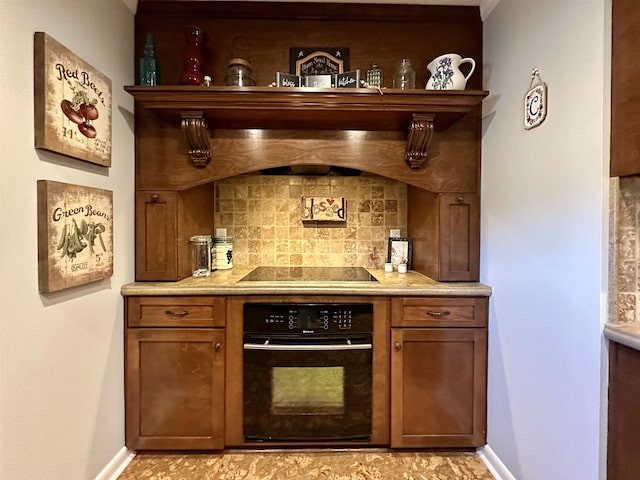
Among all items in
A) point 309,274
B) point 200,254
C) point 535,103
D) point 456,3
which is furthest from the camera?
point 309,274

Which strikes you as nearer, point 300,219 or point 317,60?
point 317,60

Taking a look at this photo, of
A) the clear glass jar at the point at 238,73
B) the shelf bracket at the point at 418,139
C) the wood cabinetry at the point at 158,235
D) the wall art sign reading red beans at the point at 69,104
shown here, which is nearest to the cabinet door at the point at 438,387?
the shelf bracket at the point at 418,139

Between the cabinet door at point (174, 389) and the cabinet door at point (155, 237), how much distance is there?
33cm

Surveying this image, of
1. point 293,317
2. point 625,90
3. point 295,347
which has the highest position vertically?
point 625,90

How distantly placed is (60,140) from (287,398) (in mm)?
1531

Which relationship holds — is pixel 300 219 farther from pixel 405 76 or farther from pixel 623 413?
pixel 623 413

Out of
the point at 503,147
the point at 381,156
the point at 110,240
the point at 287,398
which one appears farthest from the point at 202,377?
the point at 503,147

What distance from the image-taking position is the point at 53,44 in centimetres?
121

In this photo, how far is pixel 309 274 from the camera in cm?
220

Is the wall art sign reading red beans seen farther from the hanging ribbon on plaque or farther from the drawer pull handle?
the hanging ribbon on plaque

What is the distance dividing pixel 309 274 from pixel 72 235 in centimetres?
129

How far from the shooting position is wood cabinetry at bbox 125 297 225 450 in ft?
5.65

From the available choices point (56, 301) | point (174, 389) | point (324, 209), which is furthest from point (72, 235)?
point (324, 209)

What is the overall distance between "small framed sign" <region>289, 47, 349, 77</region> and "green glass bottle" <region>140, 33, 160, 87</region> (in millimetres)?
723
